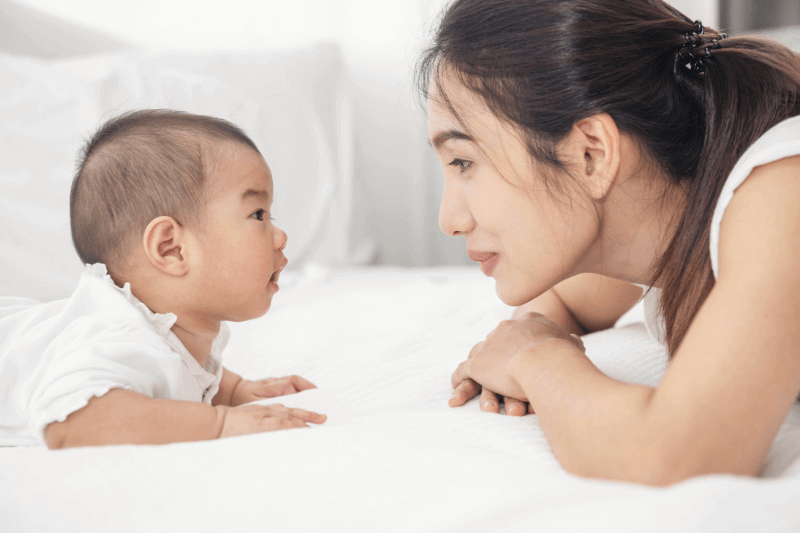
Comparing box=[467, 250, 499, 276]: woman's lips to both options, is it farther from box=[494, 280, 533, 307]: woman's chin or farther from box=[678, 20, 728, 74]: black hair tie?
box=[678, 20, 728, 74]: black hair tie

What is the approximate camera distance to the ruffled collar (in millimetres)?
827

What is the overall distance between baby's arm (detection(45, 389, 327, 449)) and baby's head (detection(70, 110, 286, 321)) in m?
0.23

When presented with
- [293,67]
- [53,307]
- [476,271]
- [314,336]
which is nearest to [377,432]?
[53,307]

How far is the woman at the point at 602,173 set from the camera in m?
0.53

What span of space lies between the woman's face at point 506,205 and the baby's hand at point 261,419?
0.30m

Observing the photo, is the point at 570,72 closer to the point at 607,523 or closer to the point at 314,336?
the point at 607,523

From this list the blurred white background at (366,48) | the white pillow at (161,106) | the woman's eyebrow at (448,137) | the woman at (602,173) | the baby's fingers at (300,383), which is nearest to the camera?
the woman at (602,173)

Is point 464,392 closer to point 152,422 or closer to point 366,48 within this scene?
point 152,422

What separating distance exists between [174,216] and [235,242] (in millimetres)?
93

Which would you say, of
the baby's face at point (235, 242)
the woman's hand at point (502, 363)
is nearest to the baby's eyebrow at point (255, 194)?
the baby's face at point (235, 242)

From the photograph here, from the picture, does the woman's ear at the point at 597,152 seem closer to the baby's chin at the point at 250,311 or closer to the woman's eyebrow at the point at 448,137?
the woman's eyebrow at the point at 448,137

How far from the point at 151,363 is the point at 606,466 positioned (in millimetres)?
555

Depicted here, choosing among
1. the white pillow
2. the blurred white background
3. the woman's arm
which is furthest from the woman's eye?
the blurred white background

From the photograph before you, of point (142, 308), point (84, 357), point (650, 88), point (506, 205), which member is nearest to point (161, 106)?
point (142, 308)
